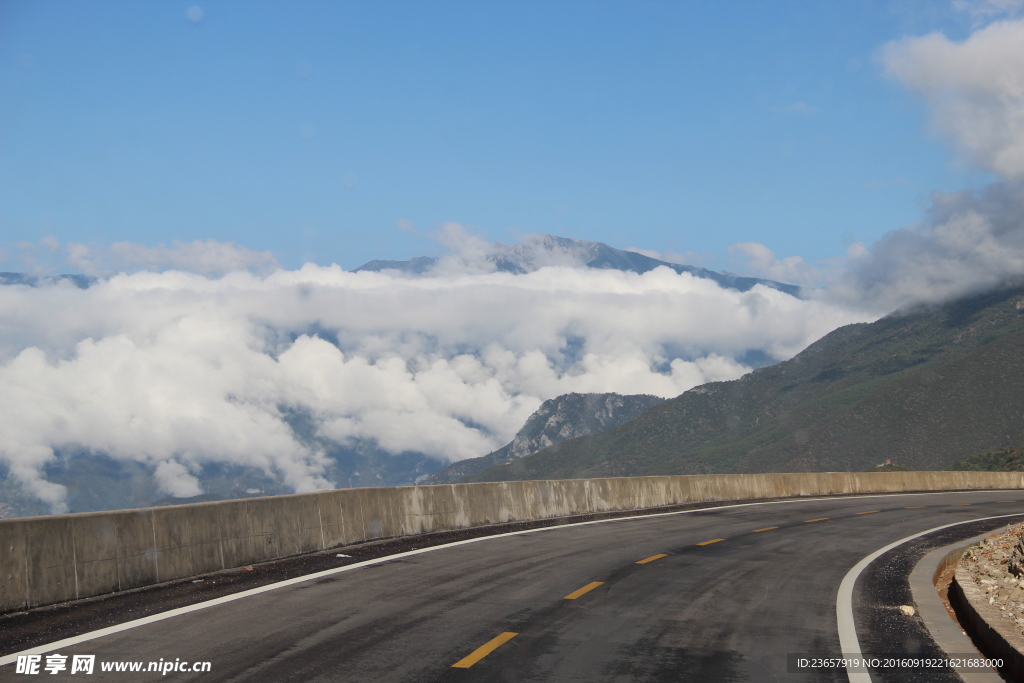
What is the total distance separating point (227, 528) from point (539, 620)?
5395mm

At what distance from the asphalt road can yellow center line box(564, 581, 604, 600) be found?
0.07 m

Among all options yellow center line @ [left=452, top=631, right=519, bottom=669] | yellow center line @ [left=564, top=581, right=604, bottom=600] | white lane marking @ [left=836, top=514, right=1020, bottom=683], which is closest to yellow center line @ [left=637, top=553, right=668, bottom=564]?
yellow center line @ [left=564, top=581, right=604, bottom=600]

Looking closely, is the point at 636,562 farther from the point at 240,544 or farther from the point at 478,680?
the point at 478,680

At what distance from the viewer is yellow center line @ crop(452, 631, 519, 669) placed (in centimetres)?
735

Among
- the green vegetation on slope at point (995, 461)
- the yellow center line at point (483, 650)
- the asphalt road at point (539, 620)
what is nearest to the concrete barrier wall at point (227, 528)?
the asphalt road at point (539, 620)

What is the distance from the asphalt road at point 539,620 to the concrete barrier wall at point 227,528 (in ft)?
5.50

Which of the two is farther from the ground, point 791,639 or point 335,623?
point 335,623

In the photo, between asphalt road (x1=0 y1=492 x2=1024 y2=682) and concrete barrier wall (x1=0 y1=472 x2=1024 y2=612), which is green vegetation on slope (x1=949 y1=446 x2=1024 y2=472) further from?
asphalt road (x1=0 y1=492 x2=1024 y2=682)

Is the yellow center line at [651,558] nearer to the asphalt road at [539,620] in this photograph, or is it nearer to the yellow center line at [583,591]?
the asphalt road at [539,620]

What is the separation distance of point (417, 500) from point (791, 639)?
33.9ft

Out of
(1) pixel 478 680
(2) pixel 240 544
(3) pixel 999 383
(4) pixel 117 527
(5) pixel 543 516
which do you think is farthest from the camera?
(3) pixel 999 383

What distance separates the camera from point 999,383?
494ft

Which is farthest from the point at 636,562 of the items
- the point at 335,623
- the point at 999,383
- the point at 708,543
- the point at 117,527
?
the point at 999,383

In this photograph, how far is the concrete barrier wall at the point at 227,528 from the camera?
386 inches
